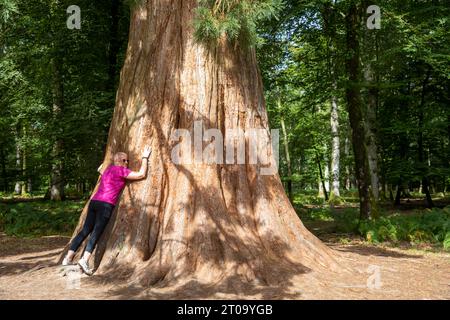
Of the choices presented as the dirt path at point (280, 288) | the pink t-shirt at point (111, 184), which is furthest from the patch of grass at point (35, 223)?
the pink t-shirt at point (111, 184)

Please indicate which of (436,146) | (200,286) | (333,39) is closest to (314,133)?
(436,146)

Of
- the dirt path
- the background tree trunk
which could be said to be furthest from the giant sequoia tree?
the background tree trunk

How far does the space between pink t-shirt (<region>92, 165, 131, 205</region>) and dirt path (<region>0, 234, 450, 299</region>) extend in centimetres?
110

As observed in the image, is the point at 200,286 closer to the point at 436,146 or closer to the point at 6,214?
the point at 6,214

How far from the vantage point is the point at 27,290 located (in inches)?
228

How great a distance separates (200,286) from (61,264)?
8.41 feet

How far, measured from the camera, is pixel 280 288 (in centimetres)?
556

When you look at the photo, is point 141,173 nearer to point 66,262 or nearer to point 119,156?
point 119,156

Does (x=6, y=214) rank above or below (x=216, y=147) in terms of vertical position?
below

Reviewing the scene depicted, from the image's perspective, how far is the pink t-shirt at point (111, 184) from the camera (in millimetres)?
6727

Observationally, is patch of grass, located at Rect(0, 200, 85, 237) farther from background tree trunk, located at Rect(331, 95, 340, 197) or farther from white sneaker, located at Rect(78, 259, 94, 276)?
background tree trunk, located at Rect(331, 95, 340, 197)

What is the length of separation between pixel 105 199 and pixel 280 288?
2.92 m

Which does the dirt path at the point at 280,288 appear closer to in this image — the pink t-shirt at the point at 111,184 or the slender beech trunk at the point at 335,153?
the pink t-shirt at the point at 111,184

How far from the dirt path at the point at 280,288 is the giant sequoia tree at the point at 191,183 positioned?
0.34m
